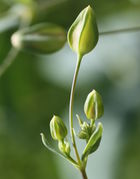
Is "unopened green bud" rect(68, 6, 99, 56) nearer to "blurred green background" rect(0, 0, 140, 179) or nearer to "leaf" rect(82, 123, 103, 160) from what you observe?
"leaf" rect(82, 123, 103, 160)

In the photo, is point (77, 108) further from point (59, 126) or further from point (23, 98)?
point (59, 126)

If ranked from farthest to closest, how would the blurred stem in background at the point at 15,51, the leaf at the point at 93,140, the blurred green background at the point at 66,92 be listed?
1. the blurred green background at the point at 66,92
2. the blurred stem in background at the point at 15,51
3. the leaf at the point at 93,140

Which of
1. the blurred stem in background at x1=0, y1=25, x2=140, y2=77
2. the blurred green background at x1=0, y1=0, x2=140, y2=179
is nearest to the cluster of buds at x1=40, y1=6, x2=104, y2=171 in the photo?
the blurred stem in background at x1=0, y1=25, x2=140, y2=77

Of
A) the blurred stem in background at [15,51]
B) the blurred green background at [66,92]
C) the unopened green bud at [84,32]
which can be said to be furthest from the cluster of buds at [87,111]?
the blurred green background at [66,92]

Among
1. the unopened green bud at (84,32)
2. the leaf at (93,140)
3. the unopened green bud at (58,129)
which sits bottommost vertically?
the leaf at (93,140)

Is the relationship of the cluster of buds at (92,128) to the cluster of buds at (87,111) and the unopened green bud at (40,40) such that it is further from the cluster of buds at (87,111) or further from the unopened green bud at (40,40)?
the unopened green bud at (40,40)

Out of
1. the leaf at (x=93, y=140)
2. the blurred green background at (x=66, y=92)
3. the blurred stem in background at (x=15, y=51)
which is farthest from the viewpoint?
the blurred green background at (x=66, y=92)

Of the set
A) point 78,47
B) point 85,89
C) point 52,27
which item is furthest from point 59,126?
point 85,89
